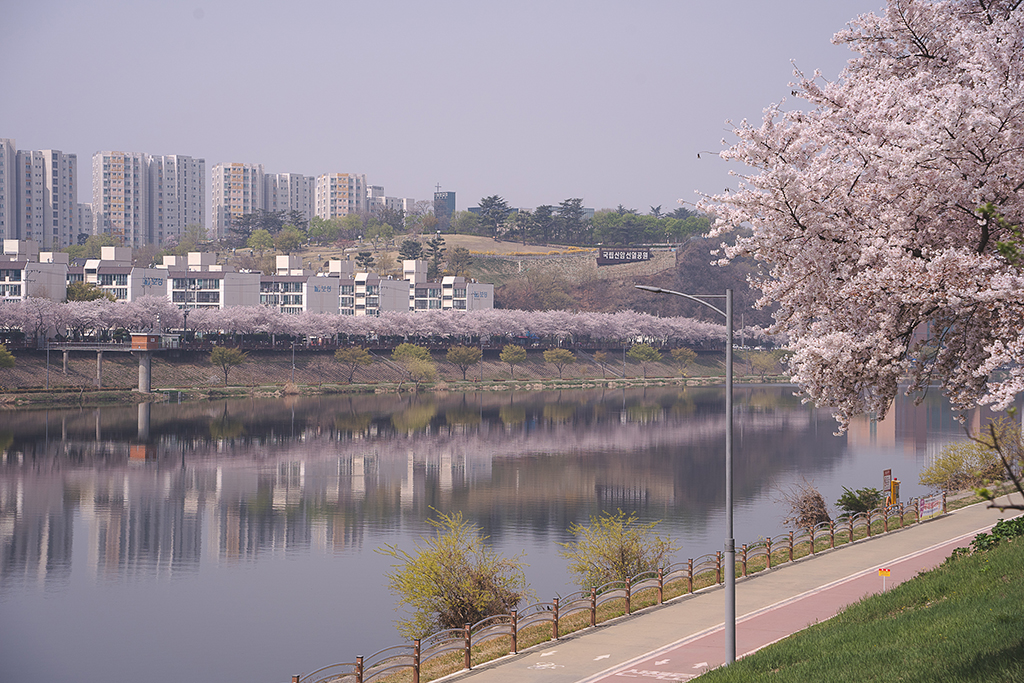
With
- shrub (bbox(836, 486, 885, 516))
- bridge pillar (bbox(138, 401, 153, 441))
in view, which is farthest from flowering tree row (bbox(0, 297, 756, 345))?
shrub (bbox(836, 486, 885, 516))

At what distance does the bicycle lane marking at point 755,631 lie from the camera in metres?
20.7

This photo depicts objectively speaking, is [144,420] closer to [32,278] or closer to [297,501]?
[297,501]

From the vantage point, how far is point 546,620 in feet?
85.1

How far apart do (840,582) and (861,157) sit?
619 inches

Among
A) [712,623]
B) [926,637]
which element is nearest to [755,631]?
[712,623]

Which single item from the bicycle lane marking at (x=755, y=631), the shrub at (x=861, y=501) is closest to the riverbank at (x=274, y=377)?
the shrub at (x=861, y=501)

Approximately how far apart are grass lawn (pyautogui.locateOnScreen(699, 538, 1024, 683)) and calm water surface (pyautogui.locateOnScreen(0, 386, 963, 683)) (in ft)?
50.3

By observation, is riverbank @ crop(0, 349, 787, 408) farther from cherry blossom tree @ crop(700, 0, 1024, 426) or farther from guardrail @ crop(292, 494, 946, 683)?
cherry blossom tree @ crop(700, 0, 1024, 426)

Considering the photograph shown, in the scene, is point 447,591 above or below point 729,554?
below

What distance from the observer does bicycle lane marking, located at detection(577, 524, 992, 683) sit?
20.7 m

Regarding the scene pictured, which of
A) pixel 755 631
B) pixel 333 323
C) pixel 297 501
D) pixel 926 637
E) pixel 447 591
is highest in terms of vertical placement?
pixel 333 323

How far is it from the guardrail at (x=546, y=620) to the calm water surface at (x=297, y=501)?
4035 millimetres

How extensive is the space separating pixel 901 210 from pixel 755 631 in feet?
37.0

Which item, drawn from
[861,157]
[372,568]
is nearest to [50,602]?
[372,568]
